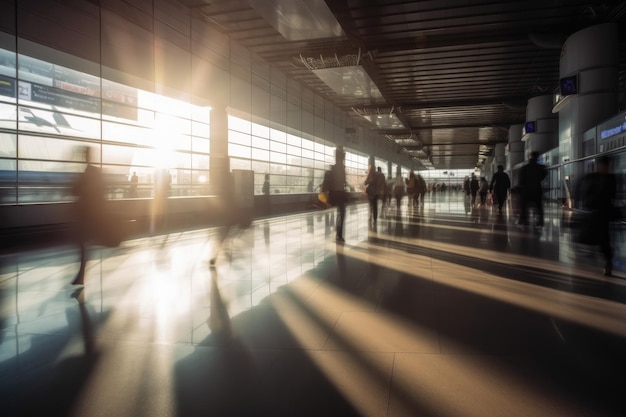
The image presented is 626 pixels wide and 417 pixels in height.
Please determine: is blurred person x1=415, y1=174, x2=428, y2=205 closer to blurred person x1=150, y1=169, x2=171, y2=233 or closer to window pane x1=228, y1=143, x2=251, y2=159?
window pane x1=228, y1=143, x2=251, y2=159

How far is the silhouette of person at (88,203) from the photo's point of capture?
555 cm

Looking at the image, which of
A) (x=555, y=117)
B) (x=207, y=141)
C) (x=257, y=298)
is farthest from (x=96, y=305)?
(x=555, y=117)

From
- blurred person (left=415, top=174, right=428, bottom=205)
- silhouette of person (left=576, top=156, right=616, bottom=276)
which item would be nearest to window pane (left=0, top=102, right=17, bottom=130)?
silhouette of person (left=576, top=156, right=616, bottom=276)

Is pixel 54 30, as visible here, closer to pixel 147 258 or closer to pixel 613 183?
pixel 147 258

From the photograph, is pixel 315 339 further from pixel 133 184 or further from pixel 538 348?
pixel 133 184

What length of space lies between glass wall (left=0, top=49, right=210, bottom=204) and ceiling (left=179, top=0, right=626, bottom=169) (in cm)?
399

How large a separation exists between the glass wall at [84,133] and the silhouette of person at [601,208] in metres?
8.01

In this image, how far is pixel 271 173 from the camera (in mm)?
24797

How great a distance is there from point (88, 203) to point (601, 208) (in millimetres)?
6644

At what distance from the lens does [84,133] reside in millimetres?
12836

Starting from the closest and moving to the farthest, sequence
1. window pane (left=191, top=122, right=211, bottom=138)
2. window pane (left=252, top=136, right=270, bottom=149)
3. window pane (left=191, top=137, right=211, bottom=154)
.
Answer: window pane (left=191, top=122, right=211, bottom=138)
window pane (left=191, top=137, right=211, bottom=154)
window pane (left=252, top=136, right=270, bottom=149)

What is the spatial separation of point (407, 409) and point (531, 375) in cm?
94

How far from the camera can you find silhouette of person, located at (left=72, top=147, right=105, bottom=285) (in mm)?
5551

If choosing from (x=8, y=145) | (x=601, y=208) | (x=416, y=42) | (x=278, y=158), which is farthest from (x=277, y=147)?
(x=601, y=208)
